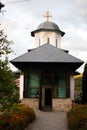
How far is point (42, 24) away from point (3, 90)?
36492mm

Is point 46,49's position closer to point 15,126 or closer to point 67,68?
point 67,68

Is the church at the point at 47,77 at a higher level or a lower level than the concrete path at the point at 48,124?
higher

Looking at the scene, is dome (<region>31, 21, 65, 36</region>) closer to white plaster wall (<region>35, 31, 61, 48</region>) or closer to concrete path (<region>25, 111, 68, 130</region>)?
white plaster wall (<region>35, 31, 61, 48</region>)

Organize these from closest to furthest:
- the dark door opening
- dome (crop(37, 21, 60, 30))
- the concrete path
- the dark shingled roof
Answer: the concrete path, the dark shingled roof, the dark door opening, dome (crop(37, 21, 60, 30))

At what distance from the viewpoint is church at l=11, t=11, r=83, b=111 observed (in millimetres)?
32781

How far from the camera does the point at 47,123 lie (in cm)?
2264

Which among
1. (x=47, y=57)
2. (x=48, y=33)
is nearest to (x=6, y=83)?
(x=47, y=57)

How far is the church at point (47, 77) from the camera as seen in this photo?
32.8 meters

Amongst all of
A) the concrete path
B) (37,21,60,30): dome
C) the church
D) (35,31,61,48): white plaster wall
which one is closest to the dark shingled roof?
the church

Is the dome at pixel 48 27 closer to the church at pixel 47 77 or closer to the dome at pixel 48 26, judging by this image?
the dome at pixel 48 26

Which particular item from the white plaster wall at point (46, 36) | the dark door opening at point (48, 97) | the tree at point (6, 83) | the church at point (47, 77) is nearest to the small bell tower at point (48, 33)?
the white plaster wall at point (46, 36)

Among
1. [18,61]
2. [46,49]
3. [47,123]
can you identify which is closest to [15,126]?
[47,123]

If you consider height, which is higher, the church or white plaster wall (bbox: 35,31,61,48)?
white plaster wall (bbox: 35,31,61,48)

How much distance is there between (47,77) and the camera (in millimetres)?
34250
